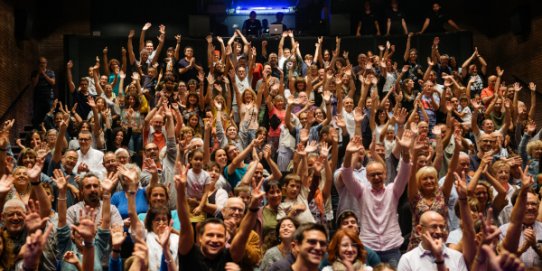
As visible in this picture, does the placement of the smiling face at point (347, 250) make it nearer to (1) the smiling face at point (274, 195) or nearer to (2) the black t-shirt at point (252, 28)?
(1) the smiling face at point (274, 195)

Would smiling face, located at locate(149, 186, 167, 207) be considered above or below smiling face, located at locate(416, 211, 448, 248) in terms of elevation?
below

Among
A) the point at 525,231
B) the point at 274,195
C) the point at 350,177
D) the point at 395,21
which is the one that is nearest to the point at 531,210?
the point at 525,231

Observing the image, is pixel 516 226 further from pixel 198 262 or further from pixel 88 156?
pixel 88 156

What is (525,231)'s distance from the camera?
534 centimetres

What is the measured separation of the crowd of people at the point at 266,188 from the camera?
458cm

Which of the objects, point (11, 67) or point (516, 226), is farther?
point (11, 67)

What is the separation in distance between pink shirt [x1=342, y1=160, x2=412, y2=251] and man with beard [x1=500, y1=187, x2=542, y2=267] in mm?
857

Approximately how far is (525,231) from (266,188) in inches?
82.5

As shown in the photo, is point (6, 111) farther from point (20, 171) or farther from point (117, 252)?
point (117, 252)

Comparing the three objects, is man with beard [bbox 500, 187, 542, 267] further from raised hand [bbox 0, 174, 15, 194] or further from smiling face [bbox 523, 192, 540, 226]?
raised hand [bbox 0, 174, 15, 194]

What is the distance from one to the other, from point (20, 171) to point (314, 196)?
2573mm

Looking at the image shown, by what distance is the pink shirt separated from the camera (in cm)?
601

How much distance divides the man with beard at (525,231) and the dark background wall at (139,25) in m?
9.11

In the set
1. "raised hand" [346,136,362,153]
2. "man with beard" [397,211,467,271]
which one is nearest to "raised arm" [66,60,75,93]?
"raised hand" [346,136,362,153]
